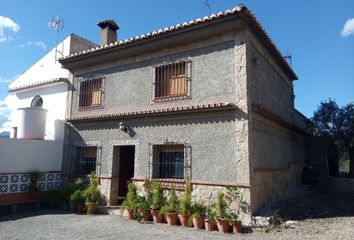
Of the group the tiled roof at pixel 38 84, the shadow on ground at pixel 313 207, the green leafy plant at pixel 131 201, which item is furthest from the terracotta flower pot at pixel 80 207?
the shadow on ground at pixel 313 207

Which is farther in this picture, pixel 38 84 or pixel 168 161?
pixel 38 84

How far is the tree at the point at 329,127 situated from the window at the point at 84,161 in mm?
12280

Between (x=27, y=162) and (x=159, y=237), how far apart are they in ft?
24.1

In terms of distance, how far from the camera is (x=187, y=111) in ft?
30.6

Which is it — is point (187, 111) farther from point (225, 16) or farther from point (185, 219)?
point (185, 219)

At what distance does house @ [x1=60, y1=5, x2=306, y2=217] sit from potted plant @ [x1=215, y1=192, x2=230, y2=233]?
0.54m

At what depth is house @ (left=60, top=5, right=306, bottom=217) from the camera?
341 inches

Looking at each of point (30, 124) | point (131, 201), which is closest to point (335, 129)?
point (131, 201)

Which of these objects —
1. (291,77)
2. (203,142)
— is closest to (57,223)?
(203,142)

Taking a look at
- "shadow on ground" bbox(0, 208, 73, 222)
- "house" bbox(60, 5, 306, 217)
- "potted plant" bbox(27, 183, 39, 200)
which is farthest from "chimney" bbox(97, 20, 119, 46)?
"shadow on ground" bbox(0, 208, 73, 222)

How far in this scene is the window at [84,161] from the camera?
12.0 m

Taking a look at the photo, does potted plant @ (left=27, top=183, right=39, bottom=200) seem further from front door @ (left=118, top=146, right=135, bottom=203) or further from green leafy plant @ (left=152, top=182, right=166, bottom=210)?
green leafy plant @ (left=152, top=182, right=166, bottom=210)

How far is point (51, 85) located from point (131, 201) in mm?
7613

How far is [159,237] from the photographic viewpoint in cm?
716
